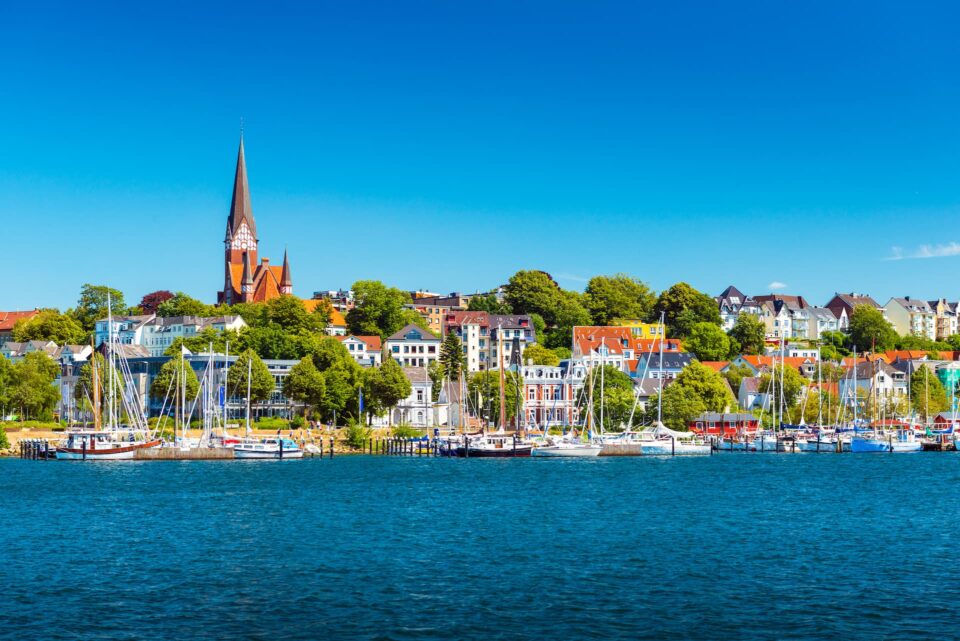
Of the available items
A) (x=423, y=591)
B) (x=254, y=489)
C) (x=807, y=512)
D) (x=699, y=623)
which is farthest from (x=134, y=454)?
(x=699, y=623)

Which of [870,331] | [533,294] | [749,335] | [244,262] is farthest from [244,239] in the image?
[870,331]

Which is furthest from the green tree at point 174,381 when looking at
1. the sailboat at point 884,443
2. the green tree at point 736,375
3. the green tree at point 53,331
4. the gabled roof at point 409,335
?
the green tree at point 736,375

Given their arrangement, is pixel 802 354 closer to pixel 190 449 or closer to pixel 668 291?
pixel 668 291

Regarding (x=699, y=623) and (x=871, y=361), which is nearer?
(x=699, y=623)

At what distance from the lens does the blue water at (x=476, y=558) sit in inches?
1144

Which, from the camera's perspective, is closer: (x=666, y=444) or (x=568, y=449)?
(x=568, y=449)

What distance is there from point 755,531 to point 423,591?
1805cm

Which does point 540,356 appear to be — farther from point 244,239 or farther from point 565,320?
point 244,239

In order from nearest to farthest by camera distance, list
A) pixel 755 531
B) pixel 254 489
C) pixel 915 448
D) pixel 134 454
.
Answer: pixel 755 531 → pixel 254 489 → pixel 134 454 → pixel 915 448

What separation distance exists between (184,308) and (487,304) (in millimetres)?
47201

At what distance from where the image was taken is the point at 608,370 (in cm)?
12794

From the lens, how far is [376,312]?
525ft

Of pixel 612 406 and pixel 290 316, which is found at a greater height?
pixel 290 316

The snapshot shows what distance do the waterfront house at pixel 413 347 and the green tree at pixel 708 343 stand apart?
35.1m
